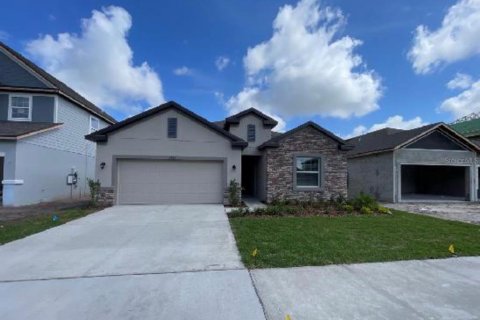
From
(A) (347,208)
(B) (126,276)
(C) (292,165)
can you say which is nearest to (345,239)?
(B) (126,276)

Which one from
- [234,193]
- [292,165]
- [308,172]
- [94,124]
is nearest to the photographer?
[234,193]

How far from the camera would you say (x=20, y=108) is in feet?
52.5

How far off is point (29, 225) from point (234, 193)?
7.77 m

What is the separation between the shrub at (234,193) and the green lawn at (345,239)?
3.49m

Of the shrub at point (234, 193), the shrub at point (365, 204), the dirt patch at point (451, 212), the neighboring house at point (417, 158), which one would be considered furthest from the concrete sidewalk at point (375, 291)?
the neighboring house at point (417, 158)

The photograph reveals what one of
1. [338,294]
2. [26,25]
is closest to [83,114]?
[26,25]

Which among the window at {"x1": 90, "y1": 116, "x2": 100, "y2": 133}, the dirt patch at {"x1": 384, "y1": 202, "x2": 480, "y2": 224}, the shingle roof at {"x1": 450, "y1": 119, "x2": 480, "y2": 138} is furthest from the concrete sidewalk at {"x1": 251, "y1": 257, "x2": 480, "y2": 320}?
the shingle roof at {"x1": 450, "y1": 119, "x2": 480, "y2": 138}

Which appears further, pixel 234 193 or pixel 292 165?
pixel 292 165

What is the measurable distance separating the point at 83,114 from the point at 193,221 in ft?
45.4

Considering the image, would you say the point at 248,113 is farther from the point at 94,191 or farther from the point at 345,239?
the point at 345,239

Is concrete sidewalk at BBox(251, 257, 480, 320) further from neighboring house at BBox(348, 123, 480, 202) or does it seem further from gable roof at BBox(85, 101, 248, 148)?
neighboring house at BBox(348, 123, 480, 202)

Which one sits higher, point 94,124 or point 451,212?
point 94,124

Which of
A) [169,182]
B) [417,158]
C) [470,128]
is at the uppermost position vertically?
[470,128]

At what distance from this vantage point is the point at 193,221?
957 cm
